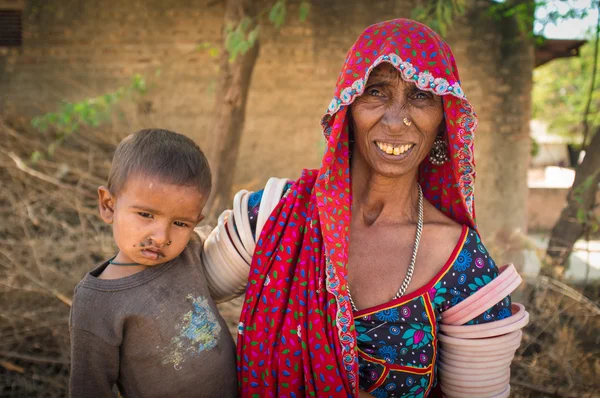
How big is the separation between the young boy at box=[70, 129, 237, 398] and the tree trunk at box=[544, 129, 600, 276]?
12.5 feet

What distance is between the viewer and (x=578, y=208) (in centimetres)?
512

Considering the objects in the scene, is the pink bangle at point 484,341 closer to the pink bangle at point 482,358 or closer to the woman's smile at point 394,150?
the pink bangle at point 482,358

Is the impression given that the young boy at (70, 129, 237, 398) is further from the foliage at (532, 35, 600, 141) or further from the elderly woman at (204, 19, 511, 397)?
the foliage at (532, 35, 600, 141)

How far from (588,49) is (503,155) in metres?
12.6

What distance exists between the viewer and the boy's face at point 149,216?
5.65 feet

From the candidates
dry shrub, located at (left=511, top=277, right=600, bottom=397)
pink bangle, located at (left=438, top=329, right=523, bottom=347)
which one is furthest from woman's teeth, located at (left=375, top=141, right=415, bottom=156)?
dry shrub, located at (left=511, top=277, right=600, bottom=397)

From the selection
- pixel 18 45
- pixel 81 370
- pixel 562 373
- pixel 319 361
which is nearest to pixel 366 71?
pixel 319 361

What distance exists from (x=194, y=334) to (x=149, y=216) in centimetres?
42

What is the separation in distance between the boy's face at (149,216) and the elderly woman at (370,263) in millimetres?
358

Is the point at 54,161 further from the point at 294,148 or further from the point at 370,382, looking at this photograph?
the point at 370,382

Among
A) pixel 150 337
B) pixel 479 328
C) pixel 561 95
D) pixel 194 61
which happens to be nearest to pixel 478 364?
pixel 479 328

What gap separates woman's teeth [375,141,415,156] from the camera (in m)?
1.95

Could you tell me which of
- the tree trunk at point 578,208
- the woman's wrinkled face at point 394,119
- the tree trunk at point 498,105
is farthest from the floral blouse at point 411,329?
the tree trunk at point 498,105

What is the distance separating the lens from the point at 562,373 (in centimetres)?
357
